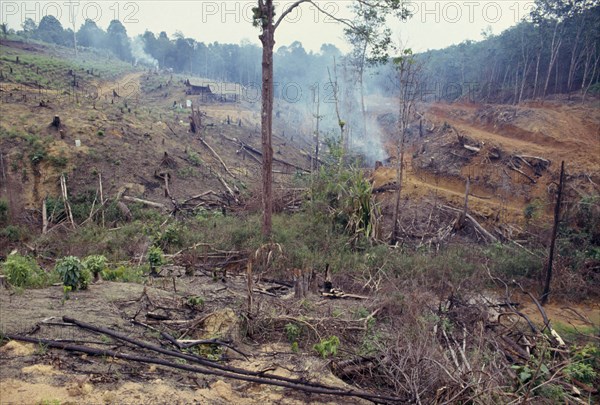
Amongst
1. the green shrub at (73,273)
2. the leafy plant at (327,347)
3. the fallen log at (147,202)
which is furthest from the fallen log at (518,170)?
the green shrub at (73,273)

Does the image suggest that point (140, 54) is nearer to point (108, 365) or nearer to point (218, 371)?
point (108, 365)

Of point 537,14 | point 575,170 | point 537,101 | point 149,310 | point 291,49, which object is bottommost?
point 149,310

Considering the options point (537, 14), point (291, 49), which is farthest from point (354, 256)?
point (291, 49)

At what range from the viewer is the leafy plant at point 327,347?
17.0 ft

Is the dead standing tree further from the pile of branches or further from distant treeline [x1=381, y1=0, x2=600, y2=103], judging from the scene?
distant treeline [x1=381, y1=0, x2=600, y2=103]

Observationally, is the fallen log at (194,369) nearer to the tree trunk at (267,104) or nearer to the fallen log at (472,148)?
the tree trunk at (267,104)

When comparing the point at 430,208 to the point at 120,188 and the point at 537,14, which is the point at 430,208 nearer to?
the point at 120,188

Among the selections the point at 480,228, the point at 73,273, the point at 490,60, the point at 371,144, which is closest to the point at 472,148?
the point at 480,228

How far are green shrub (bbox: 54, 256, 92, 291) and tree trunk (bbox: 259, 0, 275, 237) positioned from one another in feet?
17.1

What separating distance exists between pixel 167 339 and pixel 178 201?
10.9 metres

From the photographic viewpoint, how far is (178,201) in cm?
1516

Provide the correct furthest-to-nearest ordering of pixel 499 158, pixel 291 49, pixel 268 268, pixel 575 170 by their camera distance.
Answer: pixel 291 49, pixel 499 158, pixel 575 170, pixel 268 268

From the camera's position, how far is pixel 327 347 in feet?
17.3

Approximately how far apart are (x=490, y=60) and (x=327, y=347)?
36.6 m
